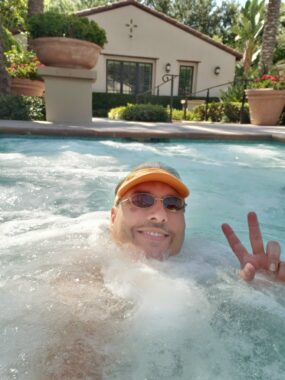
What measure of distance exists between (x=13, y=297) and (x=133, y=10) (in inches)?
797

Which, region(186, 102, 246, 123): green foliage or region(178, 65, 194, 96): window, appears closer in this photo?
region(186, 102, 246, 123): green foliage

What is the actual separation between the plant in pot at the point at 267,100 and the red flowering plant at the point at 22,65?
6.49 metres

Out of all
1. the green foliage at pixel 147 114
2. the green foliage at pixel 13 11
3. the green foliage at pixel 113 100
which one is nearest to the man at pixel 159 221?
the green foliage at pixel 147 114

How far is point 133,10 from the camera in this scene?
65.0 ft

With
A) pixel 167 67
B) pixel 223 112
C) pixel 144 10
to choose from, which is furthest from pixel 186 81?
pixel 223 112

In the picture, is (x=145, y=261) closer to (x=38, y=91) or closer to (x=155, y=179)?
(x=155, y=179)

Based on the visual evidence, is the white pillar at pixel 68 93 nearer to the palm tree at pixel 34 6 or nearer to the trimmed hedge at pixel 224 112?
the palm tree at pixel 34 6

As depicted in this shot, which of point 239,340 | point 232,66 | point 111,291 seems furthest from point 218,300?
point 232,66

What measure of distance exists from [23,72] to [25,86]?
0.44 m

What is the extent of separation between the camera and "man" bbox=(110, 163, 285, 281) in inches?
83.1

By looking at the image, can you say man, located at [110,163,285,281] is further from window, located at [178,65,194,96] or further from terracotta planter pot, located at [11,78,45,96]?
window, located at [178,65,194,96]

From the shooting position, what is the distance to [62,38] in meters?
8.45

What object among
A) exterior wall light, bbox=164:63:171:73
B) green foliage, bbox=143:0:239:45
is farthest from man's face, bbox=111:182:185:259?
green foliage, bbox=143:0:239:45

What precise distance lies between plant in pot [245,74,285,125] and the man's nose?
32.7 feet
